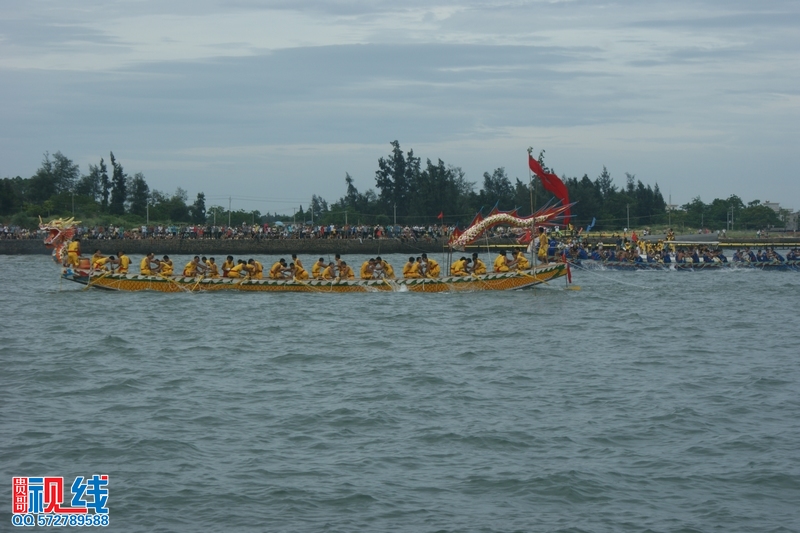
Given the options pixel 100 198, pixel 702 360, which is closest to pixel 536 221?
pixel 702 360

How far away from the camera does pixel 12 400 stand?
16.6m

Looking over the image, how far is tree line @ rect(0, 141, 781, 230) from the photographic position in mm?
86688

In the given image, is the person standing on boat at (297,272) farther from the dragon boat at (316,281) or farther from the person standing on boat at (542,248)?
the person standing on boat at (542,248)

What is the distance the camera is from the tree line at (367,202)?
86.7 m

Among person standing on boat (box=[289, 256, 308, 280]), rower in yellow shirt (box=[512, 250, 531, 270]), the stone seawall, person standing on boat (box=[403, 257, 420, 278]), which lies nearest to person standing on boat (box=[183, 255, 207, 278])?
person standing on boat (box=[289, 256, 308, 280])

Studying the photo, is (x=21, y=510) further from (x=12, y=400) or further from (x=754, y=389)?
(x=754, y=389)

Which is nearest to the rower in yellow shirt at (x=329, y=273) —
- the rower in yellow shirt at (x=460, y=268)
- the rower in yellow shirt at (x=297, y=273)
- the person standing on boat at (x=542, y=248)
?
the rower in yellow shirt at (x=297, y=273)

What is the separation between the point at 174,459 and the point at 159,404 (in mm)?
3496

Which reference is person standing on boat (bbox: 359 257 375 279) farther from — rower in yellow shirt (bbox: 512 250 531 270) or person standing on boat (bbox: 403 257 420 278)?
rower in yellow shirt (bbox: 512 250 531 270)

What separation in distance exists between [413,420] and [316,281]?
19154mm

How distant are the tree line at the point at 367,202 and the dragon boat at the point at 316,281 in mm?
47111

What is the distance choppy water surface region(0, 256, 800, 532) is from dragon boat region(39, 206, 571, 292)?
13.7 feet

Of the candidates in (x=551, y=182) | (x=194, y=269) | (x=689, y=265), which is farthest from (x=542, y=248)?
(x=689, y=265)

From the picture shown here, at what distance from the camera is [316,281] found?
3416 centimetres
